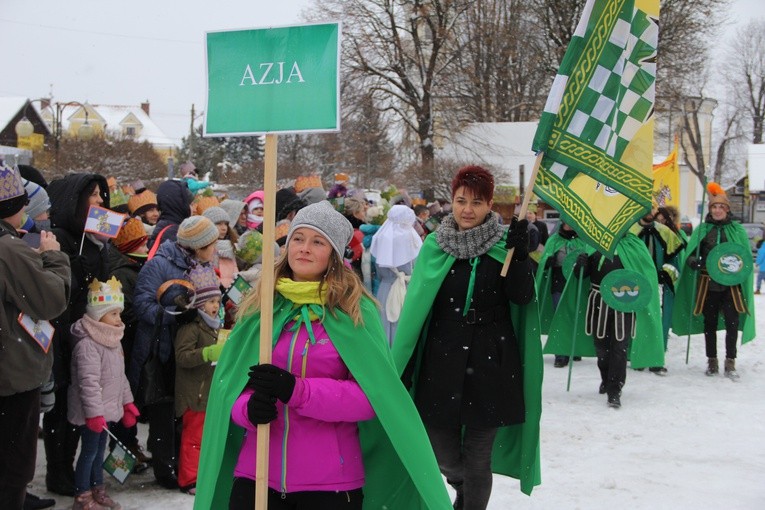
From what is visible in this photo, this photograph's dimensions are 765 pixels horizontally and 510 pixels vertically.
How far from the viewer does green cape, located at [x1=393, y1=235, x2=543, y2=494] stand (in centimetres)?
459

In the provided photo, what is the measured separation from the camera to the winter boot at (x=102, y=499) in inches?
197

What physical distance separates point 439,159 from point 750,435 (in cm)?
2252

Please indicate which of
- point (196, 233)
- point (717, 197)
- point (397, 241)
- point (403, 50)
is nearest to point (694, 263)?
point (717, 197)

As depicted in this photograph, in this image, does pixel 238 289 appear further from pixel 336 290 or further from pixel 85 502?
pixel 336 290

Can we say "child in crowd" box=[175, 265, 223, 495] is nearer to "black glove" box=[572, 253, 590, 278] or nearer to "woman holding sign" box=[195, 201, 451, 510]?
"woman holding sign" box=[195, 201, 451, 510]

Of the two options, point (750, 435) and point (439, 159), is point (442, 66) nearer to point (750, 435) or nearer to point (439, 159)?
point (439, 159)

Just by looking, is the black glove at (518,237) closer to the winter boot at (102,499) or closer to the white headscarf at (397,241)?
the winter boot at (102,499)

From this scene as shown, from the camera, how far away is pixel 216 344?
5285 mm

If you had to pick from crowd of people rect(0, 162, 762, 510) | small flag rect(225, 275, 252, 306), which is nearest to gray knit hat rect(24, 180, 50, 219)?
crowd of people rect(0, 162, 762, 510)

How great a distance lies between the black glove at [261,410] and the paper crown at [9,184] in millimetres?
2138

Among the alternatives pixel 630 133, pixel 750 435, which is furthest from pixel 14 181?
pixel 750 435

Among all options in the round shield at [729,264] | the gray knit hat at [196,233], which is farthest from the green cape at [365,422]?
the round shield at [729,264]

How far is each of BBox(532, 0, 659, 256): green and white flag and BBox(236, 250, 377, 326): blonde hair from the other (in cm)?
191

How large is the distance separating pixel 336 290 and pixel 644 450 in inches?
172
